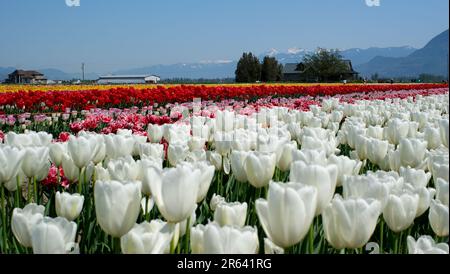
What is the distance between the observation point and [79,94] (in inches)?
535

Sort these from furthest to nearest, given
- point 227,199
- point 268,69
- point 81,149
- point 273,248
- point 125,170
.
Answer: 1. point 268,69
2. point 227,199
3. point 81,149
4. point 125,170
5. point 273,248

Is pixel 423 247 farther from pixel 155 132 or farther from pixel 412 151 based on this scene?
pixel 155 132

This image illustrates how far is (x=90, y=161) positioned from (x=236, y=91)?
16922mm

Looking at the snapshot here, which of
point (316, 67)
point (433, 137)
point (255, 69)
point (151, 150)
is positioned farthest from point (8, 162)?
point (316, 67)

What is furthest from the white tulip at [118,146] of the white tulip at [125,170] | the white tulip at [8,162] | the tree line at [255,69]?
the tree line at [255,69]

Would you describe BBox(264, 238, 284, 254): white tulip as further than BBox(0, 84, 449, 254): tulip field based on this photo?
Yes

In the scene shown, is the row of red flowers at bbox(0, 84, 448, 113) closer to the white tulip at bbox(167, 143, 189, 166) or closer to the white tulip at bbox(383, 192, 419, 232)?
the white tulip at bbox(167, 143, 189, 166)

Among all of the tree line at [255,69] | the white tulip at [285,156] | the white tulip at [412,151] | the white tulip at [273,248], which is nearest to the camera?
the white tulip at [273,248]

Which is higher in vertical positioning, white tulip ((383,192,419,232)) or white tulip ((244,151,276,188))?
white tulip ((244,151,276,188))

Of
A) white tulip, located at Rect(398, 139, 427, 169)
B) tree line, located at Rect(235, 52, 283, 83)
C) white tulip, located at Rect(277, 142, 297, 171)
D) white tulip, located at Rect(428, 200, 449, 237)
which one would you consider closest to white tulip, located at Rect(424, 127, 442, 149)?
white tulip, located at Rect(398, 139, 427, 169)

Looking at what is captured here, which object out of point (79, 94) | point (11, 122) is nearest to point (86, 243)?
point (11, 122)

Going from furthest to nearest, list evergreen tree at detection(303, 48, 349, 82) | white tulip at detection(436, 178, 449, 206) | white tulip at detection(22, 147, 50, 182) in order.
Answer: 1. evergreen tree at detection(303, 48, 349, 82)
2. white tulip at detection(22, 147, 50, 182)
3. white tulip at detection(436, 178, 449, 206)

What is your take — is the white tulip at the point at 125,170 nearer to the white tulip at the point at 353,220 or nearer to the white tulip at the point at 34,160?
the white tulip at the point at 34,160
